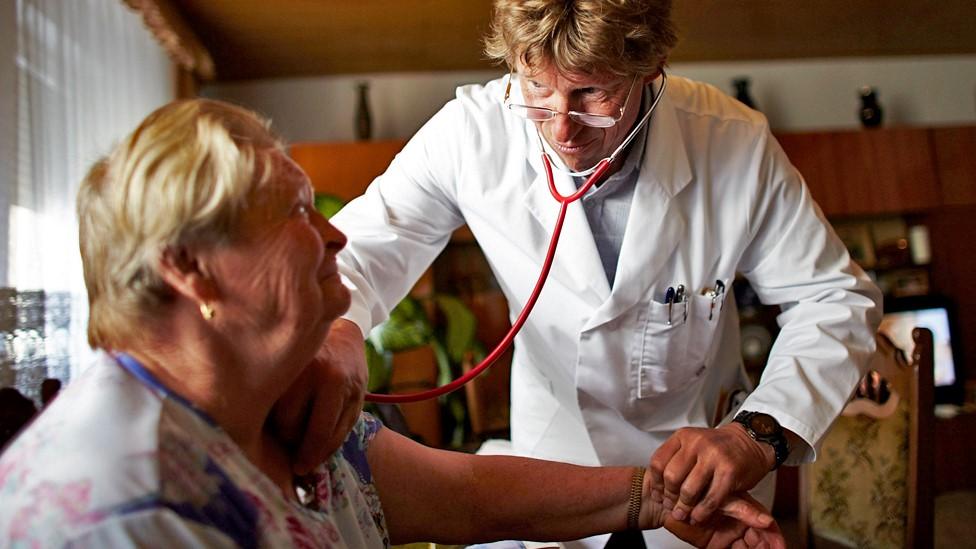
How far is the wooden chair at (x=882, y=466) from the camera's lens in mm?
1853

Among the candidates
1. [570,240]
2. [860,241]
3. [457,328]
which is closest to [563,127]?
[570,240]

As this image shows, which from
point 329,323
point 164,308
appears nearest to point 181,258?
point 164,308

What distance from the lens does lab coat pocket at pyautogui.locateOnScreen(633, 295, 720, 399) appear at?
4.65ft

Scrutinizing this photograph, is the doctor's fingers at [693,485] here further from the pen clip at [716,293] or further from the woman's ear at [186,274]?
the woman's ear at [186,274]

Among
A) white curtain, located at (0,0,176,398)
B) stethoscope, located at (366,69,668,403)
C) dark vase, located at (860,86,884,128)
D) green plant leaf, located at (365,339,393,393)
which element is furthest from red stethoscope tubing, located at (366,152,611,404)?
dark vase, located at (860,86,884,128)

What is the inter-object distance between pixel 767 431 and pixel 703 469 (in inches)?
6.5

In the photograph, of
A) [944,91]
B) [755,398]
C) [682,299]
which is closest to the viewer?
[755,398]

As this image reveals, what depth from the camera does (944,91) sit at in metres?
5.09

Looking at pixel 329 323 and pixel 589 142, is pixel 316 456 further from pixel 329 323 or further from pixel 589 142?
pixel 589 142

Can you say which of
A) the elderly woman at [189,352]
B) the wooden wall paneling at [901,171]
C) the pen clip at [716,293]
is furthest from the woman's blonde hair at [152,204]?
the wooden wall paneling at [901,171]

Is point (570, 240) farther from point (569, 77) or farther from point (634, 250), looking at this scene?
point (569, 77)

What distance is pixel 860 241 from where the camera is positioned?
4.88 meters

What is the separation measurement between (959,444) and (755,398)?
3683 millimetres

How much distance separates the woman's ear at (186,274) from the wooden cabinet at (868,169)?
414 cm
